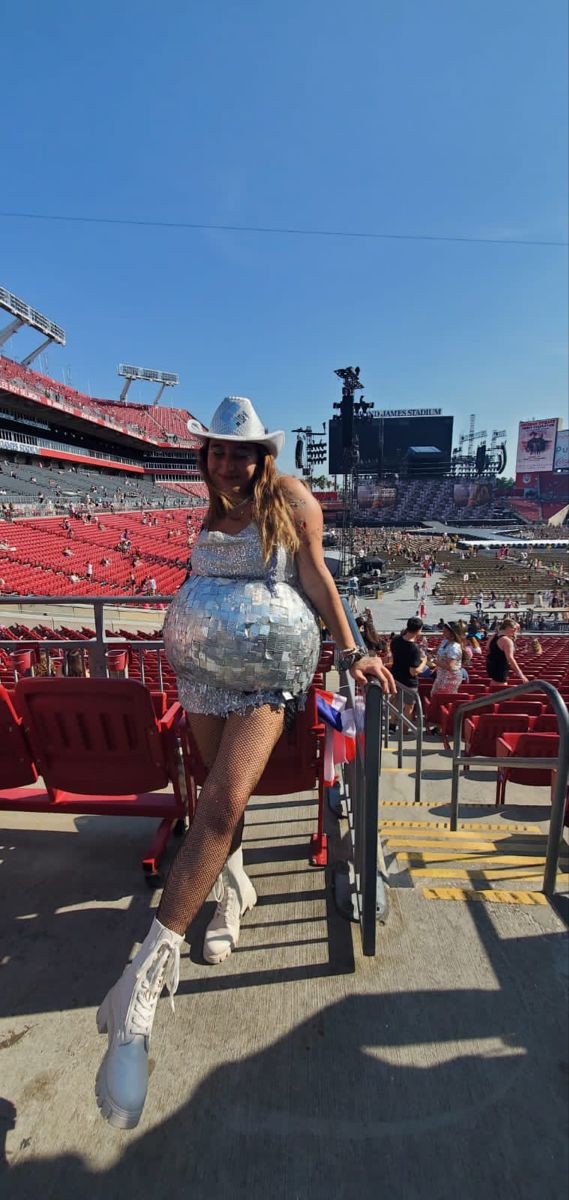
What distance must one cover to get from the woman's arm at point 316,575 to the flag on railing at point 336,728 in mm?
155

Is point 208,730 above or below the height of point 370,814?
above

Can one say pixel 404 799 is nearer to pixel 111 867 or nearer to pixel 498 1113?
pixel 111 867

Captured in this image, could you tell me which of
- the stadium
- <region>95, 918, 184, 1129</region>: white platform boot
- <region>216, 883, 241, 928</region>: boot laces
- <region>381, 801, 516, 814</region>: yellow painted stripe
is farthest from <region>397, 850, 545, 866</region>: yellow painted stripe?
<region>95, 918, 184, 1129</region>: white platform boot

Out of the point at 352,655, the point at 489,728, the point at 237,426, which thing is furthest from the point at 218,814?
the point at 489,728

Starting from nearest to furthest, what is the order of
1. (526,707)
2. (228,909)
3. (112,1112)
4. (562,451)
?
(112,1112), (228,909), (526,707), (562,451)

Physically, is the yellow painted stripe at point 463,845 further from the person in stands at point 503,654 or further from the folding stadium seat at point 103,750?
the person in stands at point 503,654

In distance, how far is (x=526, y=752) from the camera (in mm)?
3566

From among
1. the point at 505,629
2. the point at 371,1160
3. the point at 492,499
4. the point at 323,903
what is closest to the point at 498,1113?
the point at 371,1160

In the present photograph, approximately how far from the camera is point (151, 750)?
7.00 feet

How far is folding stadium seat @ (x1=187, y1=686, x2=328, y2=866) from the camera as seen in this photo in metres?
2.14

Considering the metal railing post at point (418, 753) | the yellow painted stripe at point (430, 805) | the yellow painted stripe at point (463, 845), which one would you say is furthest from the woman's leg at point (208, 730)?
the metal railing post at point (418, 753)

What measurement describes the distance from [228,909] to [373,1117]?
737 mm

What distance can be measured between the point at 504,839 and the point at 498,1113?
1.48m

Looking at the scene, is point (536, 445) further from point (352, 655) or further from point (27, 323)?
point (352, 655)
